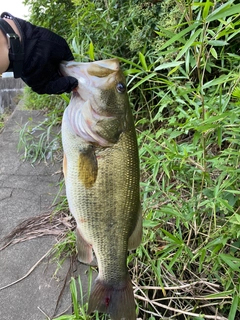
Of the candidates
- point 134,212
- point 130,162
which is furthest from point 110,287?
point 130,162

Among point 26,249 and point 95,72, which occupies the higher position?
point 95,72

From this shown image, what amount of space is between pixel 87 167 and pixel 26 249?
1548 mm

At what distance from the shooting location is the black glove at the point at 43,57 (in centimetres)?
156

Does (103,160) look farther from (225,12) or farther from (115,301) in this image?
(225,12)

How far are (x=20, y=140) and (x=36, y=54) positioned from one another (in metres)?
2.78

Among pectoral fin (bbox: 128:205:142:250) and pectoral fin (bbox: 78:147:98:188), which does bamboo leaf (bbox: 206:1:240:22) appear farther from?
pectoral fin (bbox: 128:205:142:250)

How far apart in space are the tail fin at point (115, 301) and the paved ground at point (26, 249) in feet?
2.43

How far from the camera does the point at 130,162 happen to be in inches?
62.7

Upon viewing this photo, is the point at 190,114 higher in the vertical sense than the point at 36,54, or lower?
lower

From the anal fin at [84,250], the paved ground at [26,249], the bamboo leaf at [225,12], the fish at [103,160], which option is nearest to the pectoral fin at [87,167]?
the fish at [103,160]

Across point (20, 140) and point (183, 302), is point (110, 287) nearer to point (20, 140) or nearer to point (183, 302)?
point (183, 302)

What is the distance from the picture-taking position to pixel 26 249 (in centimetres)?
283

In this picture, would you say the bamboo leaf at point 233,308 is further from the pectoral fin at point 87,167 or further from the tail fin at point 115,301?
the pectoral fin at point 87,167

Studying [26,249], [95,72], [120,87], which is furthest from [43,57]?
[26,249]
